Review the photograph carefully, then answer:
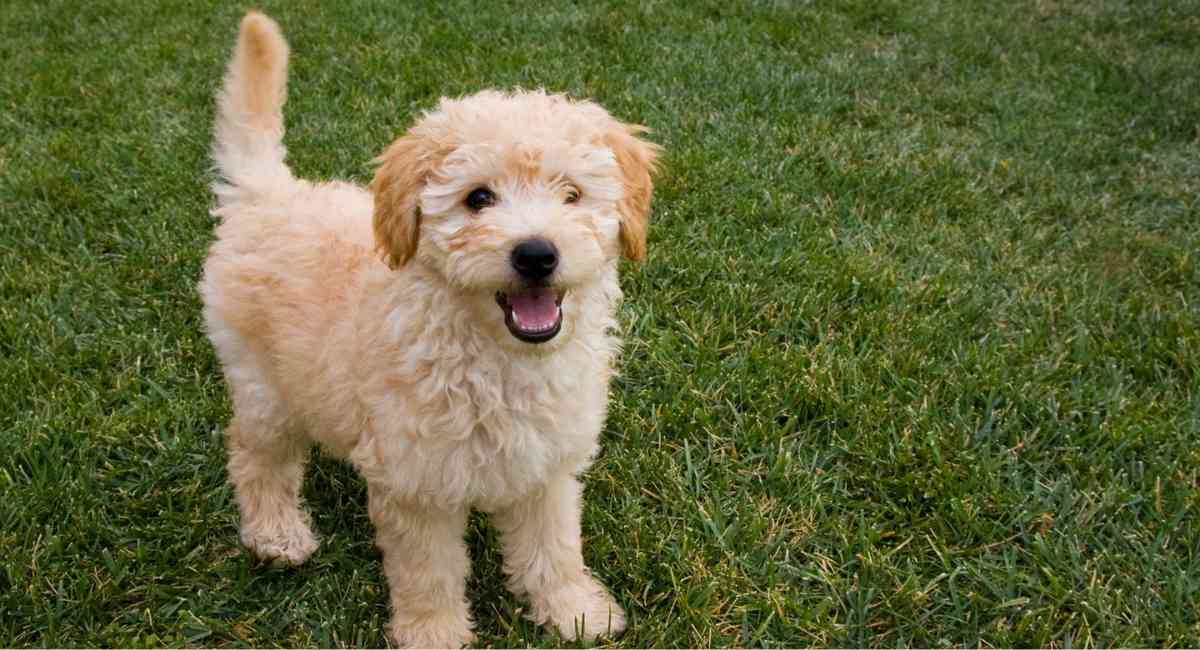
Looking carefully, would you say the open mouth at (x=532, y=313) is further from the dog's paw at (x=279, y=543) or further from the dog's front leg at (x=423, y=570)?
the dog's paw at (x=279, y=543)

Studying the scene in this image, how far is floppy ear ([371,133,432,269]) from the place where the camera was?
2258mm

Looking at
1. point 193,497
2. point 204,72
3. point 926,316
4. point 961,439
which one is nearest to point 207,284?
point 193,497

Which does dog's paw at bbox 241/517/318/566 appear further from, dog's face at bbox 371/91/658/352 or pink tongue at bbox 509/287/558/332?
pink tongue at bbox 509/287/558/332

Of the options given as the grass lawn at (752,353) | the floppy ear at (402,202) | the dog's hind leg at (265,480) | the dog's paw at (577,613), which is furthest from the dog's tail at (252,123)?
the dog's paw at (577,613)

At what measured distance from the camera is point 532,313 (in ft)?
7.29

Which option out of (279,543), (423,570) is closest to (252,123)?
(279,543)

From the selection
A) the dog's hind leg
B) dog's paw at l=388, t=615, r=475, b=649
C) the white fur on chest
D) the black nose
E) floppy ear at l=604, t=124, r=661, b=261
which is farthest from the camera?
the dog's hind leg

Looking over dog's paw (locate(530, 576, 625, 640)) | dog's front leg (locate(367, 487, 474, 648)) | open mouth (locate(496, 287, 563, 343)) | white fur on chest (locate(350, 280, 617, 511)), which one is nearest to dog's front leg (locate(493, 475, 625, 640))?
dog's paw (locate(530, 576, 625, 640))

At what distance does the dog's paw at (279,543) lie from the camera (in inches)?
118

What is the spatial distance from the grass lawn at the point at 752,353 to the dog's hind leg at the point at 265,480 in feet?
0.27

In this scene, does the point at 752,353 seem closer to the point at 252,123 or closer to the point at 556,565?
the point at 556,565

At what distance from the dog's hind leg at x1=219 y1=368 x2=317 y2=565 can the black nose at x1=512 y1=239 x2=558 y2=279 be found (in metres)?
1.28

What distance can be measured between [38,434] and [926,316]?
3.85 m

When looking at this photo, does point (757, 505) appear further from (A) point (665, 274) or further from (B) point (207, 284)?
(B) point (207, 284)
